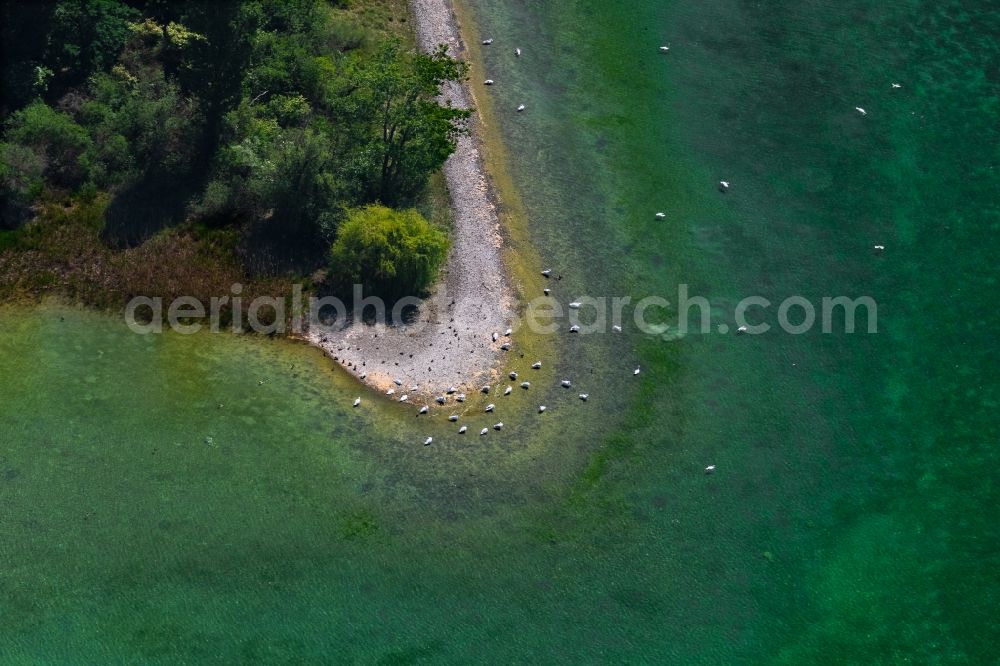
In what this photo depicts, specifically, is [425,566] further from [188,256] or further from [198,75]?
[198,75]

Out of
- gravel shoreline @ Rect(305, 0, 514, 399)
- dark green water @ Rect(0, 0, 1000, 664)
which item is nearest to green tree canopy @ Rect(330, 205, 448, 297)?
gravel shoreline @ Rect(305, 0, 514, 399)

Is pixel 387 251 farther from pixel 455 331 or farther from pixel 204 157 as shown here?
pixel 204 157

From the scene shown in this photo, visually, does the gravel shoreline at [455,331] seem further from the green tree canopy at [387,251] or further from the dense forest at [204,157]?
the green tree canopy at [387,251]

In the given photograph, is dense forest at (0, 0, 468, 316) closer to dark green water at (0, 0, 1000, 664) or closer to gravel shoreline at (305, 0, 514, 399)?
gravel shoreline at (305, 0, 514, 399)

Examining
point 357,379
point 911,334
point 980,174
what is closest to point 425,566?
point 357,379

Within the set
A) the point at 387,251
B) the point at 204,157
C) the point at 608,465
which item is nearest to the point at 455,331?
the point at 387,251

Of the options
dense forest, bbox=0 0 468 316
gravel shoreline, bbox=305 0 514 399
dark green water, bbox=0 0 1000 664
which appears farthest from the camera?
dense forest, bbox=0 0 468 316
